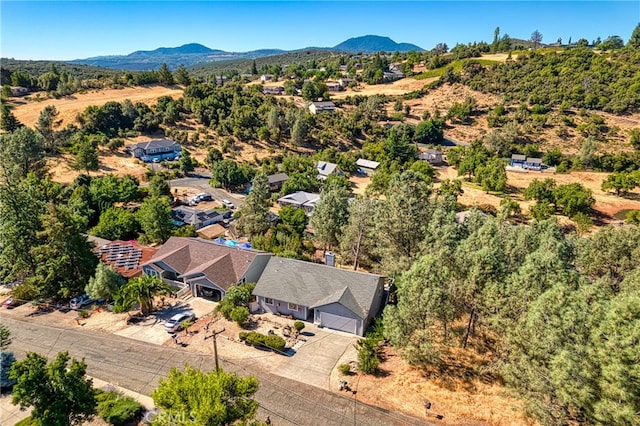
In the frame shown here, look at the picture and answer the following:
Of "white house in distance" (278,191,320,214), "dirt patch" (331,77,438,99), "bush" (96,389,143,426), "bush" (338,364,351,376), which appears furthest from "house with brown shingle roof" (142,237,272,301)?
"dirt patch" (331,77,438,99)

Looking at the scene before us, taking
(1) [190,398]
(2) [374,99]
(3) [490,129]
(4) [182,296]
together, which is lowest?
(4) [182,296]

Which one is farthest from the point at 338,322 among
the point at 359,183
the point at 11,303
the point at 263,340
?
the point at 359,183

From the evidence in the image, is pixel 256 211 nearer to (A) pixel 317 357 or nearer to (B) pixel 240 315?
(B) pixel 240 315

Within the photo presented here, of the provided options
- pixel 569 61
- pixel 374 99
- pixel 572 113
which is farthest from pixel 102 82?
pixel 569 61

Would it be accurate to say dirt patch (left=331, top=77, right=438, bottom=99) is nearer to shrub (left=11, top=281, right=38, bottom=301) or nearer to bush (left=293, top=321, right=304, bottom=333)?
bush (left=293, top=321, right=304, bottom=333)

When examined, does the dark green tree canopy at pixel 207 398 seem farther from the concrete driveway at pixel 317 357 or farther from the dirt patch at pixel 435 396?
the dirt patch at pixel 435 396

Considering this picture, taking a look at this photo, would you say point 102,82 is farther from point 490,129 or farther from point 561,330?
point 561,330
